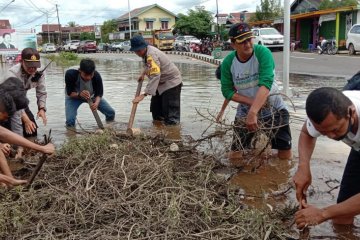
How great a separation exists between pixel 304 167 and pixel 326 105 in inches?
31.0

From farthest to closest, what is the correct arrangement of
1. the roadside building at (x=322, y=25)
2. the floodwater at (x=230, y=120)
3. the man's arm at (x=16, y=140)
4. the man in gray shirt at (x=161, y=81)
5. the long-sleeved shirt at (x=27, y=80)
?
the roadside building at (x=322, y=25)
the man in gray shirt at (x=161, y=81)
the long-sleeved shirt at (x=27, y=80)
the floodwater at (x=230, y=120)
the man's arm at (x=16, y=140)

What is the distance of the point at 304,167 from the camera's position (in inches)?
120

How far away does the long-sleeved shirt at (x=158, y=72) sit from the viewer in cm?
684

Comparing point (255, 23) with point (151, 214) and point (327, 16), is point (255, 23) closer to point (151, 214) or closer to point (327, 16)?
point (327, 16)

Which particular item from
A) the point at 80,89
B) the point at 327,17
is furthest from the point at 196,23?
the point at 80,89

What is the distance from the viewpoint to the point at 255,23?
1921 inches

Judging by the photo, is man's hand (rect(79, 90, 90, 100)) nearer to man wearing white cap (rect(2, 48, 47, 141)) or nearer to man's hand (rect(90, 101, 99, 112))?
man's hand (rect(90, 101, 99, 112))

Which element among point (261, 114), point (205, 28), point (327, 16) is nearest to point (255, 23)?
point (205, 28)

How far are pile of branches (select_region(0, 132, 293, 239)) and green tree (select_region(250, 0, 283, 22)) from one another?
4770 cm

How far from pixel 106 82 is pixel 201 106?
6.24 meters

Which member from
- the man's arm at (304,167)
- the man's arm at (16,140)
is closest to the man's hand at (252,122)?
the man's arm at (304,167)

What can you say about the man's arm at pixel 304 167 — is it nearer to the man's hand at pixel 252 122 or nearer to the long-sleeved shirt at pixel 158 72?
the man's hand at pixel 252 122

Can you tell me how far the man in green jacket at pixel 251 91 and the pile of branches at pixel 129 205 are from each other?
0.77 meters

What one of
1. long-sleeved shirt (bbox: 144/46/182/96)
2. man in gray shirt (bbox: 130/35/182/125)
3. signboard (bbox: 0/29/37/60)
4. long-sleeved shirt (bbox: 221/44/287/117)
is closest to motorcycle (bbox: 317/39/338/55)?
signboard (bbox: 0/29/37/60)
